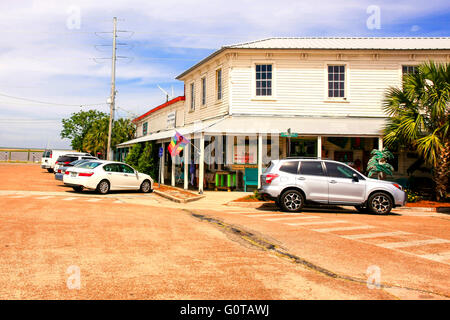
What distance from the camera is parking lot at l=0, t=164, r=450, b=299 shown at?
4.68 metres

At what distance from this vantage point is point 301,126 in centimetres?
A: 1950

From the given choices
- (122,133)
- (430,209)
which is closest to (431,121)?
(430,209)

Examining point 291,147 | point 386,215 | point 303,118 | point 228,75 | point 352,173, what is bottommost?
point 386,215

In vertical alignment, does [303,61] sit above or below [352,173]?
above

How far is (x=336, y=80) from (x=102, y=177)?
13.1 m

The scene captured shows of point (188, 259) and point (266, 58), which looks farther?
point (266, 58)

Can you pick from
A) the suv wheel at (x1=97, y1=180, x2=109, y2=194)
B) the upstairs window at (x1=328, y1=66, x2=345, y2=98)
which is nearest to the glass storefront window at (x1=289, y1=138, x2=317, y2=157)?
the upstairs window at (x1=328, y1=66, x2=345, y2=98)

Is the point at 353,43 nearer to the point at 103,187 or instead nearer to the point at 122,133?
the point at 103,187

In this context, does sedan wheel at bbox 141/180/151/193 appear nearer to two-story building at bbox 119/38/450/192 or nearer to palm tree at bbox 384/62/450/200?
two-story building at bbox 119/38/450/192
